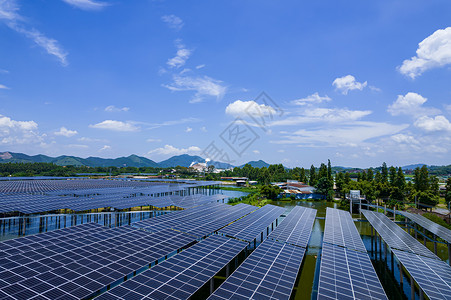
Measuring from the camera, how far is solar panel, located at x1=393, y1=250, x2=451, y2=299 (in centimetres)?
1087

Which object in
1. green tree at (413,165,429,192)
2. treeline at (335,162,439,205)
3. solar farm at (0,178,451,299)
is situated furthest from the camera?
green tree at (413,165,429,192)

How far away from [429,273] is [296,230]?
9.65 m

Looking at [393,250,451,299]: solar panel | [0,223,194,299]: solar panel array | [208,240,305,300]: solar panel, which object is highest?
[0,223,194,299]: solar panel array

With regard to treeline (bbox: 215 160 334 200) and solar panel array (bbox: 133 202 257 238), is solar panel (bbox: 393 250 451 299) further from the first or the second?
treeline (bbox: 215 160 334 200)

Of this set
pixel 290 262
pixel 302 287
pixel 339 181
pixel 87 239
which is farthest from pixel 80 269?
pixel 339 181

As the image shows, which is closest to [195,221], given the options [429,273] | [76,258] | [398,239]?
[76,258]

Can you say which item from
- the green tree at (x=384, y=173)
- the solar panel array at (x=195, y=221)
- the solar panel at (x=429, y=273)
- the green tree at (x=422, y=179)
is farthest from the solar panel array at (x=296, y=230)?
the green tree at (x=384, y=173)

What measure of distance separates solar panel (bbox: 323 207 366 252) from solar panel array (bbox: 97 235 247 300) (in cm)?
860

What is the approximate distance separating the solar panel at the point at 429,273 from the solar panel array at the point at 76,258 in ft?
42.8

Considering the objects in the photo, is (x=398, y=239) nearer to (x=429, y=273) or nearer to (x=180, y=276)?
(x=429, y=273)

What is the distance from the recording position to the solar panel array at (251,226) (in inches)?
734

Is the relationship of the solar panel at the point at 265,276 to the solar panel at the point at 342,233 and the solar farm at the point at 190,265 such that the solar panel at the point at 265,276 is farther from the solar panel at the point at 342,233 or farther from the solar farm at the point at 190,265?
the solar panel at the point at 342,233

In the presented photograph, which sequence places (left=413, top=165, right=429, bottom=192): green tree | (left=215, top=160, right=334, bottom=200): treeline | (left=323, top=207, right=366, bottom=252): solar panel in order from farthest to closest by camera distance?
(left=215, top=160, right=334, bottom=200): treeline → (left=413, top=165, right=429, bottom=192): green tree → (left=323, top=207, right=366, bottom=252): solar panel

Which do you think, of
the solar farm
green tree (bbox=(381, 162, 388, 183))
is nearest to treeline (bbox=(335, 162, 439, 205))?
green tree (bbox=(381, 162, 388, 183))
